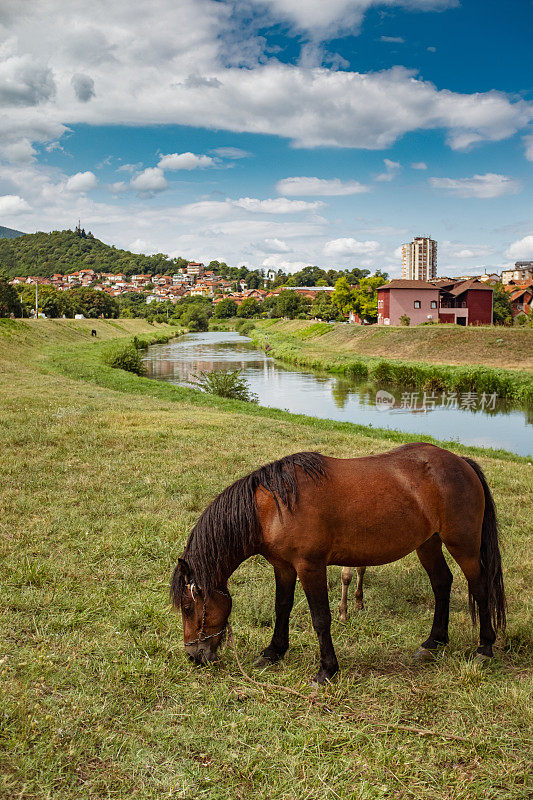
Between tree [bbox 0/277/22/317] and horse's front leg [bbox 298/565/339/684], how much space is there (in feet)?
157

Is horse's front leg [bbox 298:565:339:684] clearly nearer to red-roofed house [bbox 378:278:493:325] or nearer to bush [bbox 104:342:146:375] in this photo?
bush [bbox 104:342:146:375]

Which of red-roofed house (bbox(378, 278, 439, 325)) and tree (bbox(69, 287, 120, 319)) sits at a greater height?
tree (bbox(69, 287, 120, 319))

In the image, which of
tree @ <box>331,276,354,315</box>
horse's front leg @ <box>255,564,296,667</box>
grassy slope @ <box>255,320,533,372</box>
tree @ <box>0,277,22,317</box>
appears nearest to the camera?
horse's front leg @ <box>255,564,296,667</box>

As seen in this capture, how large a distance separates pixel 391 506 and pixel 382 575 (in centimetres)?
203

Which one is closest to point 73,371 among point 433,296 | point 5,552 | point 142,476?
point 142,476

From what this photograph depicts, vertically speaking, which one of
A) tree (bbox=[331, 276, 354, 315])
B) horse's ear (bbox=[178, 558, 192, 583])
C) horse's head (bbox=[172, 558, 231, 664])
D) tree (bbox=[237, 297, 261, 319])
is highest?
tree (bbox=[237, 297, 261, 319])

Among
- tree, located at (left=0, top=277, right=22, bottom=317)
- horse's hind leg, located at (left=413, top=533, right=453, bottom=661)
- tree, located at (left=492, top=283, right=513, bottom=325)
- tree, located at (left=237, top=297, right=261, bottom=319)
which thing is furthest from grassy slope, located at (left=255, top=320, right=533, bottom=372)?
tree, located at (left=237, top=297, right=261, bottom=319)

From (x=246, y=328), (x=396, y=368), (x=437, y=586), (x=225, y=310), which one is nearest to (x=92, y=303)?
(x=246, y=328)

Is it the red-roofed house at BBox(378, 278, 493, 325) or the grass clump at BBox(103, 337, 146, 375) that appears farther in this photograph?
the red-roofed house at BBox(378, 278, 493, 325)

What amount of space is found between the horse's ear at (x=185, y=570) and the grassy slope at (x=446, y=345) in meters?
28.8

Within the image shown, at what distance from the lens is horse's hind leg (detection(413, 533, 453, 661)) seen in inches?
146

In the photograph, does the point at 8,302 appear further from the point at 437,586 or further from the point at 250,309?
the point at 250,309

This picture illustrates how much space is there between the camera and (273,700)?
3.14 metres

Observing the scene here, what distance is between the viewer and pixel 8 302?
1890 inches
